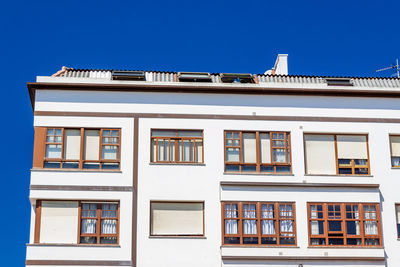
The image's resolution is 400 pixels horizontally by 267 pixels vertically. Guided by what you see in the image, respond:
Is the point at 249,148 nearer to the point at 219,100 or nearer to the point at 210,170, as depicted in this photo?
the point at 210,170

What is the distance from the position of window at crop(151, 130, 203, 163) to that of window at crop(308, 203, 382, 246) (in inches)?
232

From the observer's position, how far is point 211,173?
3441 cm

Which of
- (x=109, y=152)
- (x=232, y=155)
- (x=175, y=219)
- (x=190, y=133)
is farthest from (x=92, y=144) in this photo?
(x=232, y=155)

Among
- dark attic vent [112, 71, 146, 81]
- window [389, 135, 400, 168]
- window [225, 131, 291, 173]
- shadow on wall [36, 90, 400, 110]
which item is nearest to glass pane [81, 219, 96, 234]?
shadow on wall [36, 90, 400, 110]

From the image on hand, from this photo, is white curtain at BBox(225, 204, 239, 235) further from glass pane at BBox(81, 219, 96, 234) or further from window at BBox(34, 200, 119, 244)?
glass pane at BBox(81, 219, 96, 234)

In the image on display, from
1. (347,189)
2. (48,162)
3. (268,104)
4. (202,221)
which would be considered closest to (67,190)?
(48,162)

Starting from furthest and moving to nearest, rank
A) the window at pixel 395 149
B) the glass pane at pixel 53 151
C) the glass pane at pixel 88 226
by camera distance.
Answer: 1. the window at pixel 395 149
2. the glass pane at pixel 53 151
3. the glass pane at pixel 88 226

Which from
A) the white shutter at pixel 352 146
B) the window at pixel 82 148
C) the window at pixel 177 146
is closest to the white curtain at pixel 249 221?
the window at pixel 177 146

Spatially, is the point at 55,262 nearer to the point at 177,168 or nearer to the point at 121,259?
the point at 121,259

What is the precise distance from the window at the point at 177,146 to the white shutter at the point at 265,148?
290 cm

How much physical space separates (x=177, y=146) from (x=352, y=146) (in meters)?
8.49

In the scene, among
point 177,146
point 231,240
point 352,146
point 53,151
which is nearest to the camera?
point 231,240

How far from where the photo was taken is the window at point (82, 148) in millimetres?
34000

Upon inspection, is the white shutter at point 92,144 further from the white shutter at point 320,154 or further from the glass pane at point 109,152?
the white shutter at point 320,154
